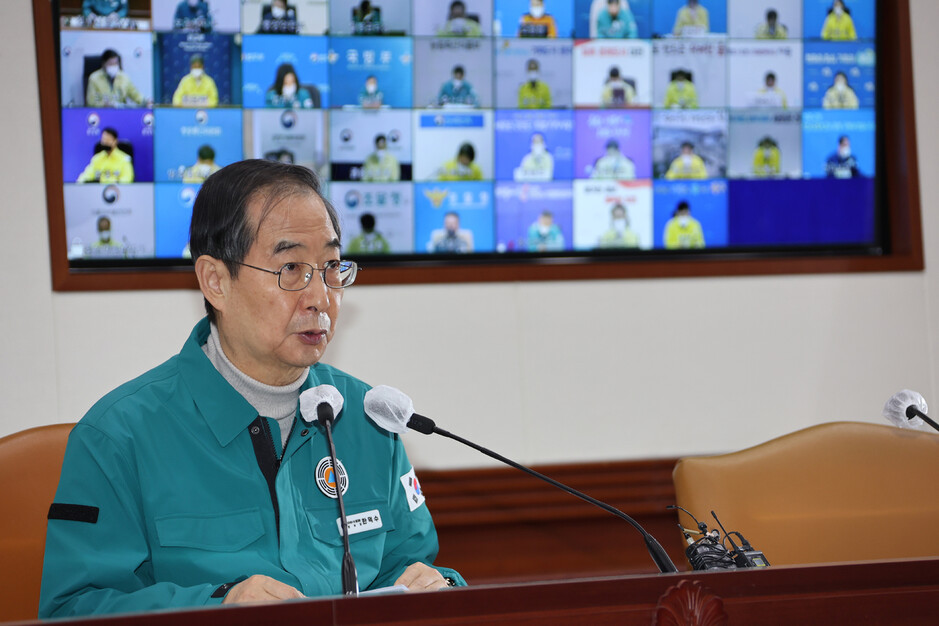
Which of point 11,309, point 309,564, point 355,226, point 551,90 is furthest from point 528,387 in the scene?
point 11,309

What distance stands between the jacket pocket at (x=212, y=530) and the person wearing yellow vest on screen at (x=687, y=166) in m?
1.79

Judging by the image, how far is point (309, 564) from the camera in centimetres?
152

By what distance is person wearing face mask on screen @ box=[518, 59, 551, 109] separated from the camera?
264cm

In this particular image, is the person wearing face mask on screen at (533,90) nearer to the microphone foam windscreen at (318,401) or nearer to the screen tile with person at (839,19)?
the screen tile with person at (839,19)

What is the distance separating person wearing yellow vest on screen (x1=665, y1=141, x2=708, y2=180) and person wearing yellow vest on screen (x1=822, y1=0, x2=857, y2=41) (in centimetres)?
61

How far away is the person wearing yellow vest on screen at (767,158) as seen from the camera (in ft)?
9.12

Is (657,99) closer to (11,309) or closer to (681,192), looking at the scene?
(681,192)

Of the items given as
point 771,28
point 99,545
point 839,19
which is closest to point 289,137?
point 99,545

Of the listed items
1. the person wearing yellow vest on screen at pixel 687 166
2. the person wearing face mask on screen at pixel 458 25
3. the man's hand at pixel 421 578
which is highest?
the person wearing face mask on screen at pixel 458 25

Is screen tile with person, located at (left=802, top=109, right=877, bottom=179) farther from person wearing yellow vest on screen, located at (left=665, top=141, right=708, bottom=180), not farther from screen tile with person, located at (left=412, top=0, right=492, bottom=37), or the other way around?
screen tile with person, located at (left=412, top=0, right=492, bottom=37)

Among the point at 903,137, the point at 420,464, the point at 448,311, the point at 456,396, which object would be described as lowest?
the point at 420,464

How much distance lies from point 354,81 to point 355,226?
43 cm

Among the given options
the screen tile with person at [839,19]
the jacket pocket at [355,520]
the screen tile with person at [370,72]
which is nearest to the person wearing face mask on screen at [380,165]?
the screen tile with person at [370,72]

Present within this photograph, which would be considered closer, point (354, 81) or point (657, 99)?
point (354, 81)
